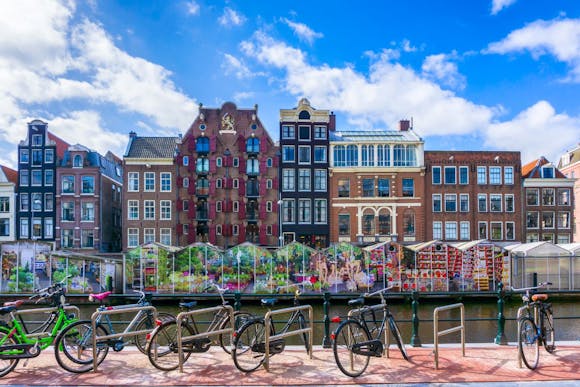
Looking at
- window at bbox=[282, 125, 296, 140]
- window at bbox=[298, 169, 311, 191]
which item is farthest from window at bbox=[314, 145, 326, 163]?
window at bbox=[282, 125, 296, 140]

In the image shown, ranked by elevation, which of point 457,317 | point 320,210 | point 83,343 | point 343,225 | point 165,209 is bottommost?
point 457,317

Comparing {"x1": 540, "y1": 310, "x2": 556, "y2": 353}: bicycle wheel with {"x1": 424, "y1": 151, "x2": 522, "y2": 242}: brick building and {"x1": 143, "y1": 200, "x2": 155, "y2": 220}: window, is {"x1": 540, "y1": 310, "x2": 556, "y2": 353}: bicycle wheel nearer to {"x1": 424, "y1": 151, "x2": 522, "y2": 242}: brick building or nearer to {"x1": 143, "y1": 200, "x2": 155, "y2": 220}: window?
{"x1": 424, "y1": 151, "x2": 522, "y2": 242}: brick building

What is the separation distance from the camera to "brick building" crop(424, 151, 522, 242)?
3456 centimetres

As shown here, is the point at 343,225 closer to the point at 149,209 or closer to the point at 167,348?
the point at 149,209

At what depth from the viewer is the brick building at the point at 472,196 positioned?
34562mm

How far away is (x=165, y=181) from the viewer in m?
34.4

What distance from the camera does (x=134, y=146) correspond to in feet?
116

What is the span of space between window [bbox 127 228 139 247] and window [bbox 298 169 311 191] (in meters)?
14.2

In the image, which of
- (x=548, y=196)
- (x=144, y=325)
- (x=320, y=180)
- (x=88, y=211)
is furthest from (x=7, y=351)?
(x=548, y=196)

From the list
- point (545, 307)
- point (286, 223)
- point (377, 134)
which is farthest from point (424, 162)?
point (545, 307)

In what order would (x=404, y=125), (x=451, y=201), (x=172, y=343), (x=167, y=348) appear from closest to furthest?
(x=172, y=343) < (x=167, y=348) < (x=451, y=201) < (x=404, y=125)

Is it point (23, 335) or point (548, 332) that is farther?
point (548, 332)

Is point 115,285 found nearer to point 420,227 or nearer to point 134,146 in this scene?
point 134,146

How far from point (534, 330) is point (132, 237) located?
32.3 metres
